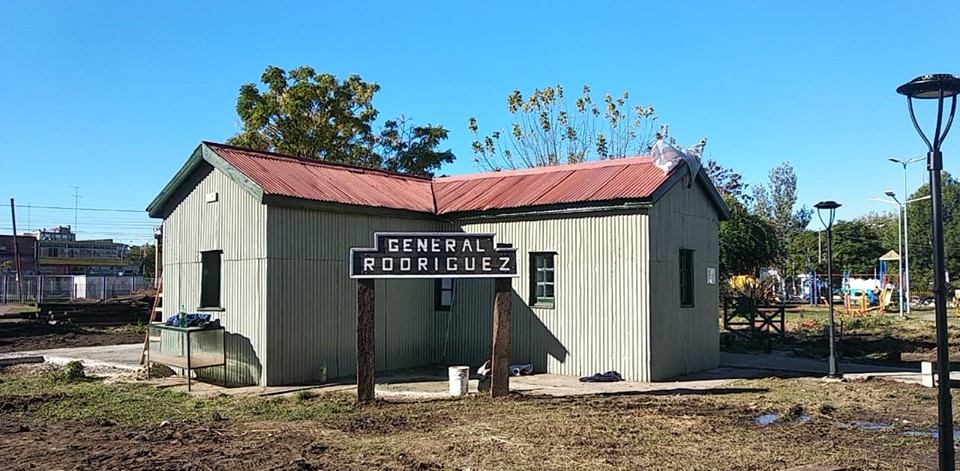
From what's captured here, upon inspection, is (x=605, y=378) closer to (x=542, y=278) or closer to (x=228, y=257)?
(x=542, y=278)

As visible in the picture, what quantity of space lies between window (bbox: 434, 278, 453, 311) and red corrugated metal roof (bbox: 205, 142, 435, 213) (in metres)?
1.60

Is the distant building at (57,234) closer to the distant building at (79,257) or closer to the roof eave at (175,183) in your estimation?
the distant building at (79,257)

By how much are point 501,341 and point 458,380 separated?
38.0 inches

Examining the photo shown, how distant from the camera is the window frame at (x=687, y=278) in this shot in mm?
15391

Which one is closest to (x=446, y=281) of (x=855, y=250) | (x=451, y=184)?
(x=451, y=184)

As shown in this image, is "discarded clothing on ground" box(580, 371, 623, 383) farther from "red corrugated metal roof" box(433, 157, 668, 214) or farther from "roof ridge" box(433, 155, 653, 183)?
"roof ridge" box(433, 155, 653, 183)

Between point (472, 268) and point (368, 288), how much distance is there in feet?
5.54

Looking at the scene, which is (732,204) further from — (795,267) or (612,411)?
(795,267)

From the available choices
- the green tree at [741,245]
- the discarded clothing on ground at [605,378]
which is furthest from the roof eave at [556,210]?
the green tree at [741,245]

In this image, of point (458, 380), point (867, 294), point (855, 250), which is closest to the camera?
point (458, 380)

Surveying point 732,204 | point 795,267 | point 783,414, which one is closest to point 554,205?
point 783,414

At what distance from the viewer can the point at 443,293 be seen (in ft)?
53.7

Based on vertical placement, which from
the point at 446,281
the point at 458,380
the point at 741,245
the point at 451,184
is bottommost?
the point at 458,380

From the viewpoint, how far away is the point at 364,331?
38.1ft
